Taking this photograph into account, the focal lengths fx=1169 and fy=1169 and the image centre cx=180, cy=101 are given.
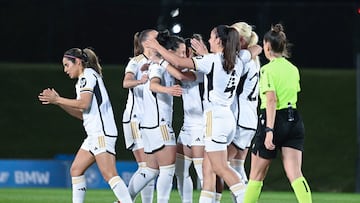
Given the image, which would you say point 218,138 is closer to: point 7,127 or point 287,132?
point 287,132

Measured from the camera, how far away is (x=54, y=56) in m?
24.0

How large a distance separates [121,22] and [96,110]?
11.7m

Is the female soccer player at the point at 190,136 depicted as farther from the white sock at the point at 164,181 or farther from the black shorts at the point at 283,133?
the black shorts at the point at 283,133

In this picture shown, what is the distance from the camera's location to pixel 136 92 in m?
13.4

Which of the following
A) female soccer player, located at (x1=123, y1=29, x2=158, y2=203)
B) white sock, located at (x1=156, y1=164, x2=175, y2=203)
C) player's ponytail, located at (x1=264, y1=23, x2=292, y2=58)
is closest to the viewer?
player's ponytail, located at (x1=264, y1=23, x2=292, y2=58)

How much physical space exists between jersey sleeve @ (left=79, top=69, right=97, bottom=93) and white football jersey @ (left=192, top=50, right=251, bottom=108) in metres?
1.26

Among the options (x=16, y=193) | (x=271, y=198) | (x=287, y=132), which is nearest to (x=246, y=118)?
(x=287, y=132)

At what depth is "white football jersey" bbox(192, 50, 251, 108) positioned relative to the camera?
38.0 feet

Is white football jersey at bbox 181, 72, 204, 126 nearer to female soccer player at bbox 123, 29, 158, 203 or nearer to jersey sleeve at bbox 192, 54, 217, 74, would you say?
female soccer player at bbox 123, 29, 158, 203

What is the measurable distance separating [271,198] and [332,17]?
7.38 meters

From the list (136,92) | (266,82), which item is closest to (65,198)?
(136,92)

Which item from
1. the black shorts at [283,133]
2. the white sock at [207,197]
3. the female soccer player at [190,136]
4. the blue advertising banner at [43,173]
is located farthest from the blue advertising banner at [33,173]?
the black shorts at [283,133]

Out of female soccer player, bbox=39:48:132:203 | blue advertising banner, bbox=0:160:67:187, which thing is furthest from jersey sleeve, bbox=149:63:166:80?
blue advertising banner, bbox=0:160:67:187

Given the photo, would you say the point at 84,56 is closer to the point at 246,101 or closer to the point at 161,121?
the point at 161,121
